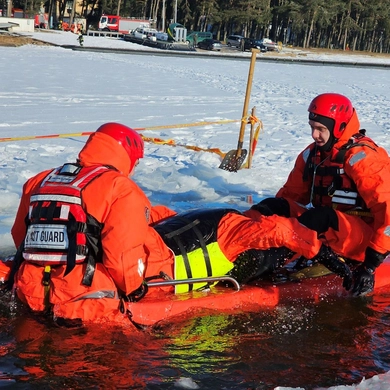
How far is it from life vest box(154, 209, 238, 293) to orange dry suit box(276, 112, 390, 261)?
0.81 metres

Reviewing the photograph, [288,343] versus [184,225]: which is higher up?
[184,225]

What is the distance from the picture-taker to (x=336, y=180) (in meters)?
5.14

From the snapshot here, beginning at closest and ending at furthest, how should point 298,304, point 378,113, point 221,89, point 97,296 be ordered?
point 97,296 → point 298,304 → point 378,113 → point 221,89

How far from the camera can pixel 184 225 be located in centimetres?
468

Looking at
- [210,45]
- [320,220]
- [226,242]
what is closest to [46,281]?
Answer: [226,242]

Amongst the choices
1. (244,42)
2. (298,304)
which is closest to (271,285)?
(298,304)

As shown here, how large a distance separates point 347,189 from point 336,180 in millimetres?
120

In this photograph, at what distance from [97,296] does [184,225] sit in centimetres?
101

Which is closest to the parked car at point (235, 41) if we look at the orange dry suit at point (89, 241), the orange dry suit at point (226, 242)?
the orange dry suit at point (226, 242)

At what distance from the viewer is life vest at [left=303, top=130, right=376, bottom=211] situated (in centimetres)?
506

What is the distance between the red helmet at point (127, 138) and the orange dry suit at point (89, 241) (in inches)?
1.7

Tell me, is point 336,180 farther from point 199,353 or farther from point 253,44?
point 253,44

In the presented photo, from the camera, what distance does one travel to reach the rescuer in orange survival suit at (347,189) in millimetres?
4785

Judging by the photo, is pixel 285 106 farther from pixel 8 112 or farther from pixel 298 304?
pixel 298 304
